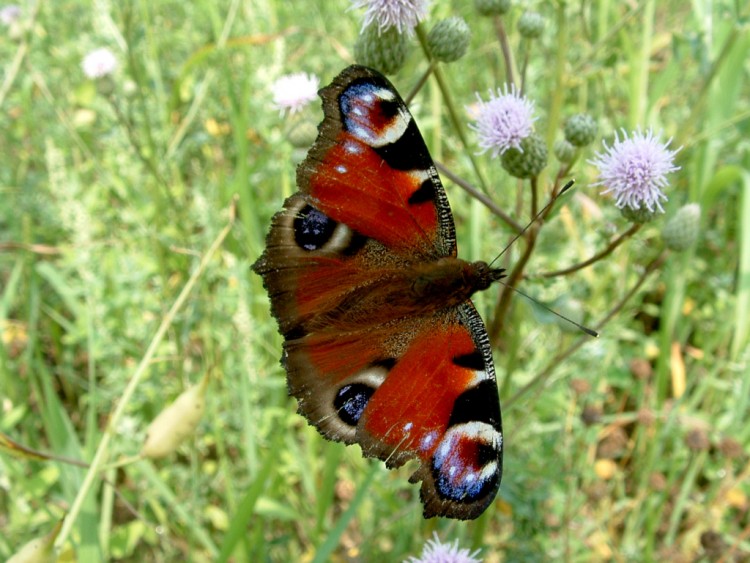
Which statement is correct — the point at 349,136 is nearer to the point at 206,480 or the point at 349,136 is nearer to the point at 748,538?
the point at 206,480

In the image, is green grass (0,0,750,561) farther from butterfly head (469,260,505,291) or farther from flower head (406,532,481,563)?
flower head (406,532,481,563)

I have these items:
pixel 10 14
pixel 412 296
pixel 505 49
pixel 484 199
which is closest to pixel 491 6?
pixel 505 49

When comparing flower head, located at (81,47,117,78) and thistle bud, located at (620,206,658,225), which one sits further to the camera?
flower head, located at (81,47,117,78)

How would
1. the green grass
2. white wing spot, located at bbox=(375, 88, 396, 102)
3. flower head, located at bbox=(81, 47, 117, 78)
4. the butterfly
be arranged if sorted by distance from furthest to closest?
flower head, located at bbox=(81, 47, 117, 78), the green grass, white wing spot, located at bbox=(375, 88, 396, 102), the butterfly

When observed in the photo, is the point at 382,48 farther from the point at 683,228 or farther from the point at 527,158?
the point at 683,228

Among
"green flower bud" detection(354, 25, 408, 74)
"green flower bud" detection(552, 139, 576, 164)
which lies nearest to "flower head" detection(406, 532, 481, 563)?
"green flower bud" detection(552, 139, 576, 164)

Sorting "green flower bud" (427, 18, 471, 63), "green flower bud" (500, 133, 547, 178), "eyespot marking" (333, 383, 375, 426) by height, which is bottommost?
"eyespot marking" (333, 383, 375, 426)

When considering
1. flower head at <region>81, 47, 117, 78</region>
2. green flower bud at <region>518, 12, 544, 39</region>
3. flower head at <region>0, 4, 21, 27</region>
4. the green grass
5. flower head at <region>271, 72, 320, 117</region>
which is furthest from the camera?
flower head at <region>0, 4, 21, 27</region>
